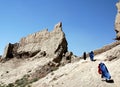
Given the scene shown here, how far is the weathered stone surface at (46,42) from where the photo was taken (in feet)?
117

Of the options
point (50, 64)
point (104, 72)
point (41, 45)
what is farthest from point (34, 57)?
point (104, 72)

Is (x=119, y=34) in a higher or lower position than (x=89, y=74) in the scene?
higher

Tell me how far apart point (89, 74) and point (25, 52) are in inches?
774

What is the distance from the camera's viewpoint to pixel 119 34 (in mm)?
33219

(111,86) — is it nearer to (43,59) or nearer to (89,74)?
(89,74)

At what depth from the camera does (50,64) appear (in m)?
33.3

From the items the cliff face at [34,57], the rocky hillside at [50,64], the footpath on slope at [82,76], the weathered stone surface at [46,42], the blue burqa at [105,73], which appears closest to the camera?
the blue burqa at [105,73]


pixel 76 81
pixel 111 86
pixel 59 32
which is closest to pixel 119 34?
pixel 59 32

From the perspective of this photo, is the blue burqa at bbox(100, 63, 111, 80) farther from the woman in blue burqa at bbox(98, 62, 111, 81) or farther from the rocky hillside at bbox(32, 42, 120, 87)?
the rocky hillside at bbox(32, 42, 120, 87)

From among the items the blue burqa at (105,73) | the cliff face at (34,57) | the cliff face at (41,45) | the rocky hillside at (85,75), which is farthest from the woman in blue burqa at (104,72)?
the cliff face at (41,45)

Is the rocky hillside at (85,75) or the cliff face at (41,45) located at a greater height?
the cliff face at (41,45)

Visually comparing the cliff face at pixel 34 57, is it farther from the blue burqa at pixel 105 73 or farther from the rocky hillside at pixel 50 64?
the blue burqa at pixel 105 73

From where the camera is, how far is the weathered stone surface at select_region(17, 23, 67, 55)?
117ft

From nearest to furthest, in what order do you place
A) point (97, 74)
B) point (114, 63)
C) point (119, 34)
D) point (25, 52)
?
point (97, 74) → point (114, 63) → point (119, 34) → point (25, 52)
